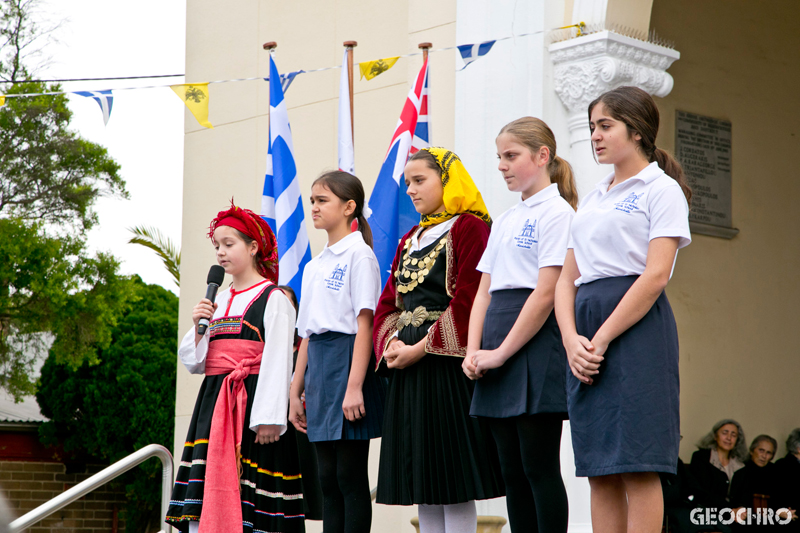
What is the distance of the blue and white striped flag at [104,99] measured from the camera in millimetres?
6043

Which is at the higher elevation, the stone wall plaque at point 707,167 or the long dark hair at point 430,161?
the stone wall plaque at point 707,167

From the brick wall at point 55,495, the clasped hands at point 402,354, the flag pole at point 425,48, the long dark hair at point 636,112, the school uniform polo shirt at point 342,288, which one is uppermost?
the flag pole at point 425,48

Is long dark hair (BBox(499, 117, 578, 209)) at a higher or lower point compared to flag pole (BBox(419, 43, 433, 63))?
lower

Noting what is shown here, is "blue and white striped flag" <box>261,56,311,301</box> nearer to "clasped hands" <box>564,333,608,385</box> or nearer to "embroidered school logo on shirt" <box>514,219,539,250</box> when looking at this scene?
"embroidered school logo on shirt" <box>514,219,539,250</box>

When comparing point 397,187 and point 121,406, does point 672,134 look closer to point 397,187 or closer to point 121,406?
point 397,187

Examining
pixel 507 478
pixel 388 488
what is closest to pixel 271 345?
pixel 388 488

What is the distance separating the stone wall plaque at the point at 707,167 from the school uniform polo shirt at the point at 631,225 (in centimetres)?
379

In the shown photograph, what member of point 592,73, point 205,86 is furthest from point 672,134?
point 205,86

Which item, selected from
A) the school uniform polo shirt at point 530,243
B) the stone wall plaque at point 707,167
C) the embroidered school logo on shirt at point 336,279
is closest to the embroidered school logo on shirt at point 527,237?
the school uniform polo shirt at point 530,243

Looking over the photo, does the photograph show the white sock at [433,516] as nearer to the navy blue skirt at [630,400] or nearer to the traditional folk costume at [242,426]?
the traditional folk costume at [242,426]

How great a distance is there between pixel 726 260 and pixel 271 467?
4007mm

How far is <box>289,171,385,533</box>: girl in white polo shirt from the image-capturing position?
374 centimetres

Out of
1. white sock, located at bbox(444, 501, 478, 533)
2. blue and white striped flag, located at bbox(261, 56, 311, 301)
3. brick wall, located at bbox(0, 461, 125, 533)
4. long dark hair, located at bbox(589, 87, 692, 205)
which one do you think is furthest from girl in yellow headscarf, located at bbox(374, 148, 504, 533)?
brick wall, located at bbox(0, 461, 125, 533)

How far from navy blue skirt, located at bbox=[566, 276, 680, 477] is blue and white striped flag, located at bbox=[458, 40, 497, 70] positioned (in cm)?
298
